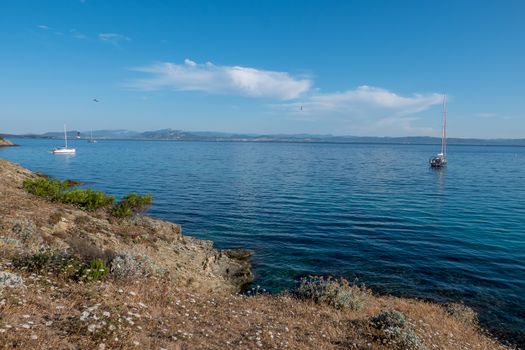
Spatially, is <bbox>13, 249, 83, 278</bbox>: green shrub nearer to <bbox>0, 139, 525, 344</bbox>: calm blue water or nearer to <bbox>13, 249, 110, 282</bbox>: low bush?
<bbox>13, 249, 110, 282</bbox>: low bush

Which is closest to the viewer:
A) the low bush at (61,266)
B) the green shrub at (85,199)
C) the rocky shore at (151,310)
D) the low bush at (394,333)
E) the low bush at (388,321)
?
the rocky shore at (151,310)

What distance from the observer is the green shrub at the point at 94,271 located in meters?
11.8

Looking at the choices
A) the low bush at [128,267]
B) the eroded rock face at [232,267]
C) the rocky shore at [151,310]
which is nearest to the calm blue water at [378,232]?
the eroded rock face at [232,267]

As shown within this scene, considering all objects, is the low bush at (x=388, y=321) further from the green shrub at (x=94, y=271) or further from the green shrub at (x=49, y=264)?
the green shrub at (x=49, y=264)

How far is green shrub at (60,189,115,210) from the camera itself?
82.4ft

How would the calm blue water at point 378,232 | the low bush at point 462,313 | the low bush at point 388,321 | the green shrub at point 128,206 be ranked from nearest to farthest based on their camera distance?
the low bush at point 388,321
the low bush at point 462,313
the calm blue water at point 378,232
the green shrub at point 128,206

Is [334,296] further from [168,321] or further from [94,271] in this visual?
[94,271]

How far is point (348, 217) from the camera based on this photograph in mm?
38781

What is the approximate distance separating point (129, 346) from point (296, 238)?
23.8m

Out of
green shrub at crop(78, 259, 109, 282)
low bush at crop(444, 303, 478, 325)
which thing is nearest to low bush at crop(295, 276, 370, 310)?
low bush at crop(444, 303, 478, 325)

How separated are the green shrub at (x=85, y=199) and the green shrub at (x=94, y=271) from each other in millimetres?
14085

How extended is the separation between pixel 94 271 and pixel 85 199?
15.5m

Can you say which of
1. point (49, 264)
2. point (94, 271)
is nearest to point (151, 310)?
point (94, 271)

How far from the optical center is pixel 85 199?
84.9ft
